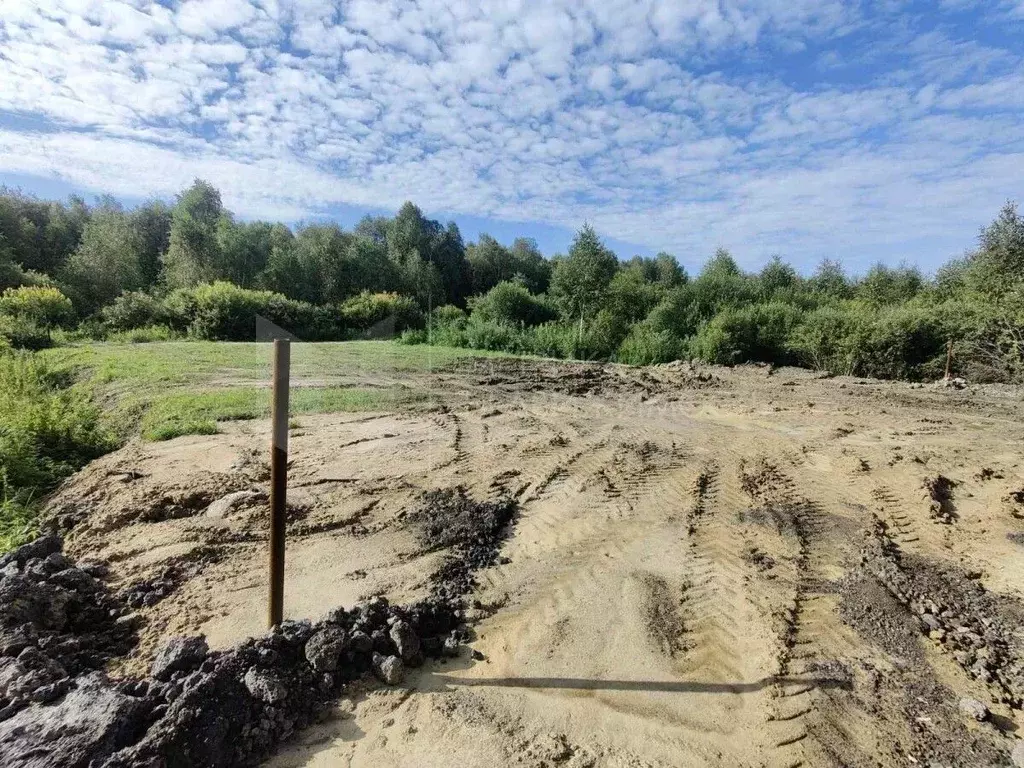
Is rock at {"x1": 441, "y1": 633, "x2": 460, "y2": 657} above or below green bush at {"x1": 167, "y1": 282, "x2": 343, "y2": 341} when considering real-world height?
below

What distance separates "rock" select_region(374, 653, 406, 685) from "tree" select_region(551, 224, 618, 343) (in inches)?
739

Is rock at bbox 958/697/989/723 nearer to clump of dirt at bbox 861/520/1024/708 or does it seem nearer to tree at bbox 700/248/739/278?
clump of dirt at bbox 861/520/1024/708

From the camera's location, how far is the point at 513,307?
2580cm

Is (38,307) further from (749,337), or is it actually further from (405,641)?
(749,337)

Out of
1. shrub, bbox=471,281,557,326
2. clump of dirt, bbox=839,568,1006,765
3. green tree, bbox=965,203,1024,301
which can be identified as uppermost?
green tree, bbox=965,203,1024,301

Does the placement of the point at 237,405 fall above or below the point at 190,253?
below

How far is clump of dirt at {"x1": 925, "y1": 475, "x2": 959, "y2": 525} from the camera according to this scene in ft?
17.4

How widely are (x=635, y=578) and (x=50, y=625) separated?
13.0ft

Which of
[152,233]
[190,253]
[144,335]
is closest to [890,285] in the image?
[144,335]

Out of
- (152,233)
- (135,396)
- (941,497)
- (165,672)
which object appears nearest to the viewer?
(165,672)

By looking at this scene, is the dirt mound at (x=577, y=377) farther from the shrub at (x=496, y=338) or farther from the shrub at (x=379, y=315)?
the shrub at (x=379, y=315)

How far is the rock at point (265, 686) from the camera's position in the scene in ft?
8.25

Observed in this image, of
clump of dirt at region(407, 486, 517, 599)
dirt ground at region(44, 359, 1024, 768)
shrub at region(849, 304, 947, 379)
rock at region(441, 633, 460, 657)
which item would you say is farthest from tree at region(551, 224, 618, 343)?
rock at region(441, 633, 460, 657)

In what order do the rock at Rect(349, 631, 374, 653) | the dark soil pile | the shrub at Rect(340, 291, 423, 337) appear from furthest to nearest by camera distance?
the shrub at Rect(340, 291, 423, 337) → the rock at Rect(349, 631, 374, 653) → the dark soil pile
